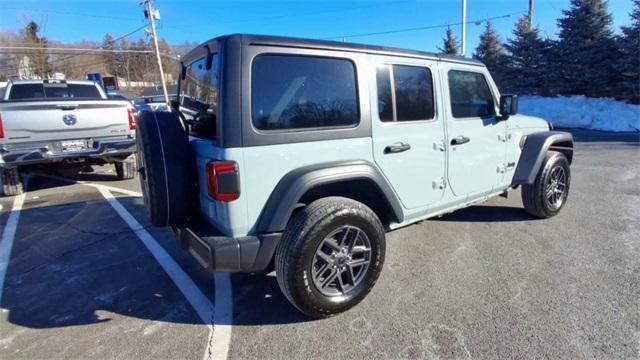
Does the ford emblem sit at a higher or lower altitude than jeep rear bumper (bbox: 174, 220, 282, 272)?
higher

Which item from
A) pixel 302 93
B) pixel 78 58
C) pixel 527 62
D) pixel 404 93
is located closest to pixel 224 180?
pixel 302 93

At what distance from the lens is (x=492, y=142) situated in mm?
3826

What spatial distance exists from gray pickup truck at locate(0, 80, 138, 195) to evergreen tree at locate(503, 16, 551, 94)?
20.3m

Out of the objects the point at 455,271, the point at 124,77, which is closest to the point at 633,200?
the point at 455,271

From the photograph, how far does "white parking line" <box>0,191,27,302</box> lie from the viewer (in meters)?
3.70

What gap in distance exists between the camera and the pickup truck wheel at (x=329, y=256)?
8.02 ft

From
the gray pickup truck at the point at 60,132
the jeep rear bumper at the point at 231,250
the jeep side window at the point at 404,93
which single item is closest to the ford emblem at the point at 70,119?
the gray pickup truck at the point at 60,132

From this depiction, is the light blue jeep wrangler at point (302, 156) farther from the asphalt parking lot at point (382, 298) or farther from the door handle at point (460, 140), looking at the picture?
the asphalt parking lot at point (382, 298)

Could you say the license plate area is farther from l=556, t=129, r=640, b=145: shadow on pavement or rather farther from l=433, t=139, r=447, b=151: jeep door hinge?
l=556, t=129, r=640, b=145: shadow on pavement

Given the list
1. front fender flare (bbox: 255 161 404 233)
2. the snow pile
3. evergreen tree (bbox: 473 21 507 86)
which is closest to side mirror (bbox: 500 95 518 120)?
front fender flare (bbox: 255 161 404 233)

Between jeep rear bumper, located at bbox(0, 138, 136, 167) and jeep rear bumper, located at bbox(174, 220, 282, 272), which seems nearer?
jeep rear bumper, located at bbox(174, 220, 282, 272)

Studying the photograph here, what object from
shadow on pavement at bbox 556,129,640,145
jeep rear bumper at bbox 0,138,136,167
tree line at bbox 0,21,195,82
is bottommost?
shadow on pavement at bbox 556,129,640,145

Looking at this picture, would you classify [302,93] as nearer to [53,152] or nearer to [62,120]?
[62,120]

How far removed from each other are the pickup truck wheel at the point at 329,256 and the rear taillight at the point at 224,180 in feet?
1.55
